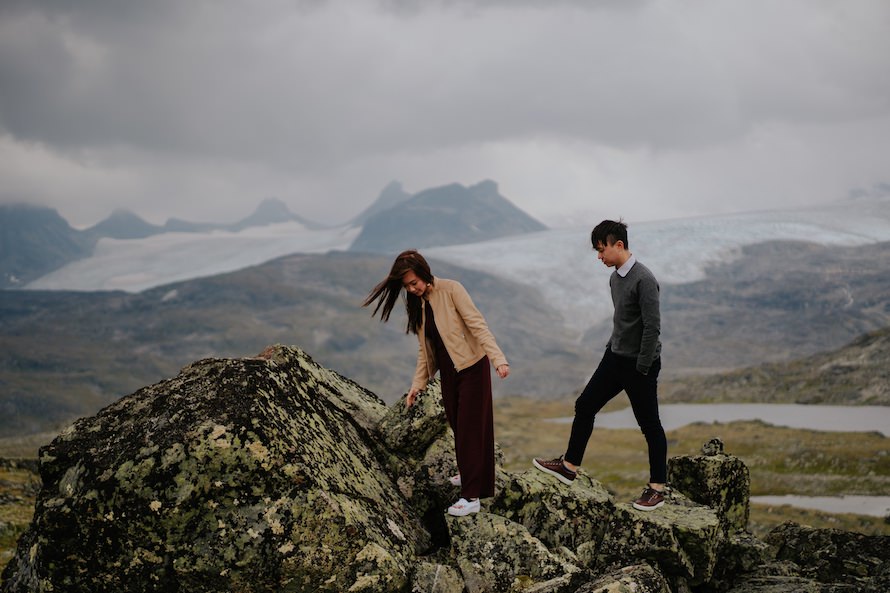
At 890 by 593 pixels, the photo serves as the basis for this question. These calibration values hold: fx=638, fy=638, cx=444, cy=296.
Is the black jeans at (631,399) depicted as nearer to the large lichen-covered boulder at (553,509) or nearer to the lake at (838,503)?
the large lichen-covered boulder at (553,509)

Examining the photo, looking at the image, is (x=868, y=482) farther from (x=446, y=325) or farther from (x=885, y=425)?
(x=446, y=325)

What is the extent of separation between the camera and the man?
501 inches

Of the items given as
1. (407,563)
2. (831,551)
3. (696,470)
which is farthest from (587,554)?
(831,551)

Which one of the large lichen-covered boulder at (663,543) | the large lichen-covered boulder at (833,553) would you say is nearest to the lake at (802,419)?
the large lichen-covered boulder at (833,553)

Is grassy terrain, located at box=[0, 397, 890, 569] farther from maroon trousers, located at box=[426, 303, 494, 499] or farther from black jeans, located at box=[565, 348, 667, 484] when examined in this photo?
black jeans, located at box=[565, 348, 667, 484]

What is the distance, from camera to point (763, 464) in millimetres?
84438

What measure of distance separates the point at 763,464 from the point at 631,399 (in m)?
82.9

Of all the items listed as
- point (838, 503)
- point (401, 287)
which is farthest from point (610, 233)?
point (838, 503)

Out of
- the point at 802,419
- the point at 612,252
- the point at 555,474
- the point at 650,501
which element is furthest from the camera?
the point at 802,419

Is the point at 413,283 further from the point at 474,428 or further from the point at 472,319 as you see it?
the point at 474,428

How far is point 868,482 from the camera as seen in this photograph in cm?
7081

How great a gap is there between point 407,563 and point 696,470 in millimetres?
8734

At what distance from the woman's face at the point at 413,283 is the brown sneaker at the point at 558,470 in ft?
16.9

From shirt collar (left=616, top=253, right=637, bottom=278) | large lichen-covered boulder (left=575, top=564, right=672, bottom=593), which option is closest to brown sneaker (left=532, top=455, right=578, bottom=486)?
large lichen-covered boulder (left=575, top=564, right=672, bottom=593)
